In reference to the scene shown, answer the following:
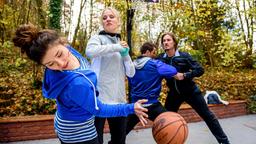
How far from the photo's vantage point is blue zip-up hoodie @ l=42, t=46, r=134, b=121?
2.35 meters

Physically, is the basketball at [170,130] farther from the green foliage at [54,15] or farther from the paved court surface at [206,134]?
the green foliage at [54,15]

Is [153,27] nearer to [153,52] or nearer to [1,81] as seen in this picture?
[1,81]

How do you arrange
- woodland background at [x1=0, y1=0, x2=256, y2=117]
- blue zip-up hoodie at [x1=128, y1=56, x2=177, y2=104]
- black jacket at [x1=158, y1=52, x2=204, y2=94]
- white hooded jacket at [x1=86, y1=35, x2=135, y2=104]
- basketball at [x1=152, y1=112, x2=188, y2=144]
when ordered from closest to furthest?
1. white hooded jacket at [x1=86, y1=35, x2=135, y2=104]
2. basketball at [x1=152, y1=112, x2=188, y2=144]
3. blue zip-up hoodie at [x1=128, y1=56, x2=177, y2=104]
4. black jacket at [x1=158, y1=52, x2=204, y2=94]
5. woodland background at [x1=0, y1=0, x2=256, y2=117]

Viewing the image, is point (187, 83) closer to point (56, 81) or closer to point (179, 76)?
point (179, 76)

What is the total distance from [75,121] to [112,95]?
3.96 ft

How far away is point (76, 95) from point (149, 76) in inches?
92.3

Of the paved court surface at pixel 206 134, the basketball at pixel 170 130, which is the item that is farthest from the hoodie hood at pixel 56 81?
the paved court surface at pixel 206 134

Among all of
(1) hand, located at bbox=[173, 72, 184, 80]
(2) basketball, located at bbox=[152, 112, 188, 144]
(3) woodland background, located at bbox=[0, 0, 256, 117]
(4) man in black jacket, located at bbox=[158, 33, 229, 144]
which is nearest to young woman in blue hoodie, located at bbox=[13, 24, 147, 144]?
(2) basketball, located at bbox=[152, 112, 188, 144]

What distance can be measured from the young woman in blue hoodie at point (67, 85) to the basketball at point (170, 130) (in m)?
1.79

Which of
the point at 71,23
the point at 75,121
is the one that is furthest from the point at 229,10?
the point at 75,121

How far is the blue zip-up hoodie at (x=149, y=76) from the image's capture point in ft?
15.1

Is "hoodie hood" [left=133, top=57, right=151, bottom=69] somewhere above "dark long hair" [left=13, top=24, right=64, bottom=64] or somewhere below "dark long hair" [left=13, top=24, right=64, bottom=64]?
below

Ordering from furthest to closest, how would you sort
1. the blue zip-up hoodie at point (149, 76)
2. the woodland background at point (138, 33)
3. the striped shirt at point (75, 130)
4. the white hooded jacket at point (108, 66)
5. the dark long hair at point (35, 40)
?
the woodland background at point (138, 33), the blue zip-up hoodie at point (149, 76), the white hooded jacket at point (108, 66), the striped shirt at point (75, 130), the dark long hair at point (35, 40)

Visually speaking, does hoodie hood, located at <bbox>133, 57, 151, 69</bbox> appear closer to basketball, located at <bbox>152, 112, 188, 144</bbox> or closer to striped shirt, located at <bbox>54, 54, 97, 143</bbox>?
basketball, located at <bbox>152, 112, 188, 144</bbox>
